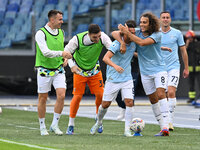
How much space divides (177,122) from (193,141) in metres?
4.59

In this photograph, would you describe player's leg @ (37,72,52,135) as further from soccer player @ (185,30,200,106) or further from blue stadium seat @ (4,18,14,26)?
blue stadium seat @ (4,18,14,26)

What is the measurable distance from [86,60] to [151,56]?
1302 millimetres

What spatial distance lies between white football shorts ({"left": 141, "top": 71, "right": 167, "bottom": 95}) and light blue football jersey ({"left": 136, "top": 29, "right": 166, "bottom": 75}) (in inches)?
3.0

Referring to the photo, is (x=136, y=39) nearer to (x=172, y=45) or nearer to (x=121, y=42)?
(x=121, y=42)

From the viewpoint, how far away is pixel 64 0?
1053 inches

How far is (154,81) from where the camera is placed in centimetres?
1085

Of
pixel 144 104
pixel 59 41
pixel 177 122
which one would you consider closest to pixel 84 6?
pixel 144 104

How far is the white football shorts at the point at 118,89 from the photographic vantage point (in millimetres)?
10586

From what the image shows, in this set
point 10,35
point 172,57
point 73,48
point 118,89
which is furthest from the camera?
point 10,35

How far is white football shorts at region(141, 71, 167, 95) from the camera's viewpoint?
10.7 metres

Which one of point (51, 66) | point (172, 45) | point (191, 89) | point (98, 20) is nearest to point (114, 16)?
point (98, 20)

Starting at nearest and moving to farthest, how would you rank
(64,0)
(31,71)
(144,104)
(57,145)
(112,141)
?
1. (57,145)
2. (112,141)
3. (144,104)
4. (31,71)
5. (64,0)

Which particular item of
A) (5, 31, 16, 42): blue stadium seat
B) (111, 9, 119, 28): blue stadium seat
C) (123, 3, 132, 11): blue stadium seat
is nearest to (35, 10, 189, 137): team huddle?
(5, 31, 16, 42): blue stadium seat

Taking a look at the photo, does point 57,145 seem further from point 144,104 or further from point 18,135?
point 144,104
